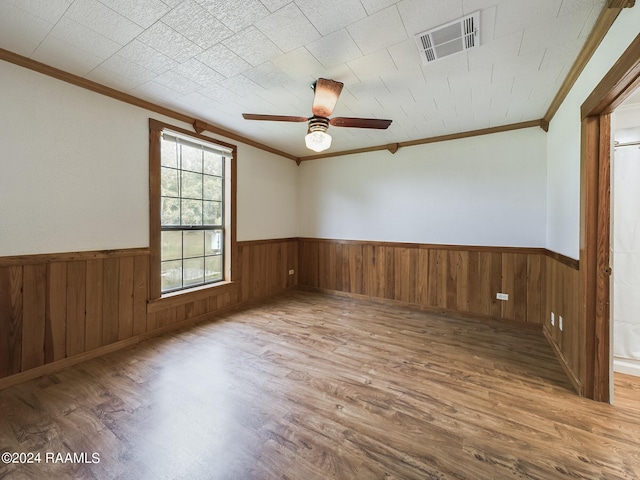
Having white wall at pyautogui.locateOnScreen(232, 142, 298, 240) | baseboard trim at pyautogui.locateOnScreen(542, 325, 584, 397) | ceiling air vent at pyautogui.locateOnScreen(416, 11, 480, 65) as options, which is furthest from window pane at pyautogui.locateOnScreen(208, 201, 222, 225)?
baseboard trim at pyautogui.locateOnScreen(542, 325, 584, 397)

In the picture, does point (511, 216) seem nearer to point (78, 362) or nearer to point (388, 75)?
point (388, 75)

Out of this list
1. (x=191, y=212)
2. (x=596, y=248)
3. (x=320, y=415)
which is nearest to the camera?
(x=320, y=415)

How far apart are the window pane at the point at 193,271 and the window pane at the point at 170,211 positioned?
53cm

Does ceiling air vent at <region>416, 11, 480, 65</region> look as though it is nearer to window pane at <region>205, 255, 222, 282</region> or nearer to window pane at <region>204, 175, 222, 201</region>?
window pane at <region>204, 175, 222, 201</region>

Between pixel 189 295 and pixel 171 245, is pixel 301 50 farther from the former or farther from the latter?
pixel 189 295

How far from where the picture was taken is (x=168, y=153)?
10.2 ft

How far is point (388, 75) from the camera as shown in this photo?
221 cm

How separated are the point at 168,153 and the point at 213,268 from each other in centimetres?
157

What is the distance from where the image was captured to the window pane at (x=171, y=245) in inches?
122

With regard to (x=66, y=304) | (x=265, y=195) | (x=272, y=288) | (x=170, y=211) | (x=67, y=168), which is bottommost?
(x=272, y=288)

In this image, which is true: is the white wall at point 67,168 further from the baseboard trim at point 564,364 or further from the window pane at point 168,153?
the baseboard trim at point 564,364

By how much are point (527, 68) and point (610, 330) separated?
2033 millimetres

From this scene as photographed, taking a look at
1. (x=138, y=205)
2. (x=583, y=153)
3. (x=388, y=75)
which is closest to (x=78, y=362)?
(x=138, y=205)

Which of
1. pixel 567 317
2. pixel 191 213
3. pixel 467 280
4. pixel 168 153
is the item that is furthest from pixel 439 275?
pixel 168 153
